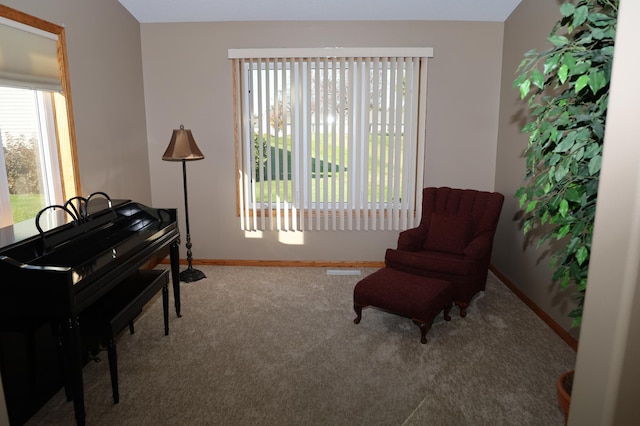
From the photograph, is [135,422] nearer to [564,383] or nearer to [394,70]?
[564,383]

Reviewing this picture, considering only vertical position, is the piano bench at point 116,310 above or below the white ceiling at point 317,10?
below

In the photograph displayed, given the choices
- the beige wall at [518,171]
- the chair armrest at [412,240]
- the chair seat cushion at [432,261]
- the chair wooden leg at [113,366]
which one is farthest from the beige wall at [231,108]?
the chair wooden leg at [113,366]

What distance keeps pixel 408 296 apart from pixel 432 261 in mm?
646

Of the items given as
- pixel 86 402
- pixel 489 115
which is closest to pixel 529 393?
pixel 86 402

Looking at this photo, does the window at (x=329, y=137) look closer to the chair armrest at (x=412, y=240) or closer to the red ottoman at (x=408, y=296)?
the chair armrest at (x=412, y=240)

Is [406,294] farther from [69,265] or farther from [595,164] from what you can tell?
[69,265]

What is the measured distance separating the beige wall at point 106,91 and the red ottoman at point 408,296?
8.58 feet

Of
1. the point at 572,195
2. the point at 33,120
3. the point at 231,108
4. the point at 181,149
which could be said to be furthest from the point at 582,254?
the point at 231,108

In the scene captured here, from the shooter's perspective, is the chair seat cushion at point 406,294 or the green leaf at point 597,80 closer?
the green leaf at point 597,80

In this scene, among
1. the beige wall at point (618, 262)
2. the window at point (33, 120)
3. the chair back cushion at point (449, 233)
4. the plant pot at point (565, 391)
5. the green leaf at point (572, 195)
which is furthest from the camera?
the chair back cushion at point (449, 233)

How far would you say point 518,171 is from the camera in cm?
430

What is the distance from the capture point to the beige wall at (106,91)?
358 centimetres

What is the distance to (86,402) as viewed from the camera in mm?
2566

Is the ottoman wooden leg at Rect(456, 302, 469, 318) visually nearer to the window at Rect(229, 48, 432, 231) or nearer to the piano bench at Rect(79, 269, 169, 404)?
the window at Rect(229, 48, 432, 231)
